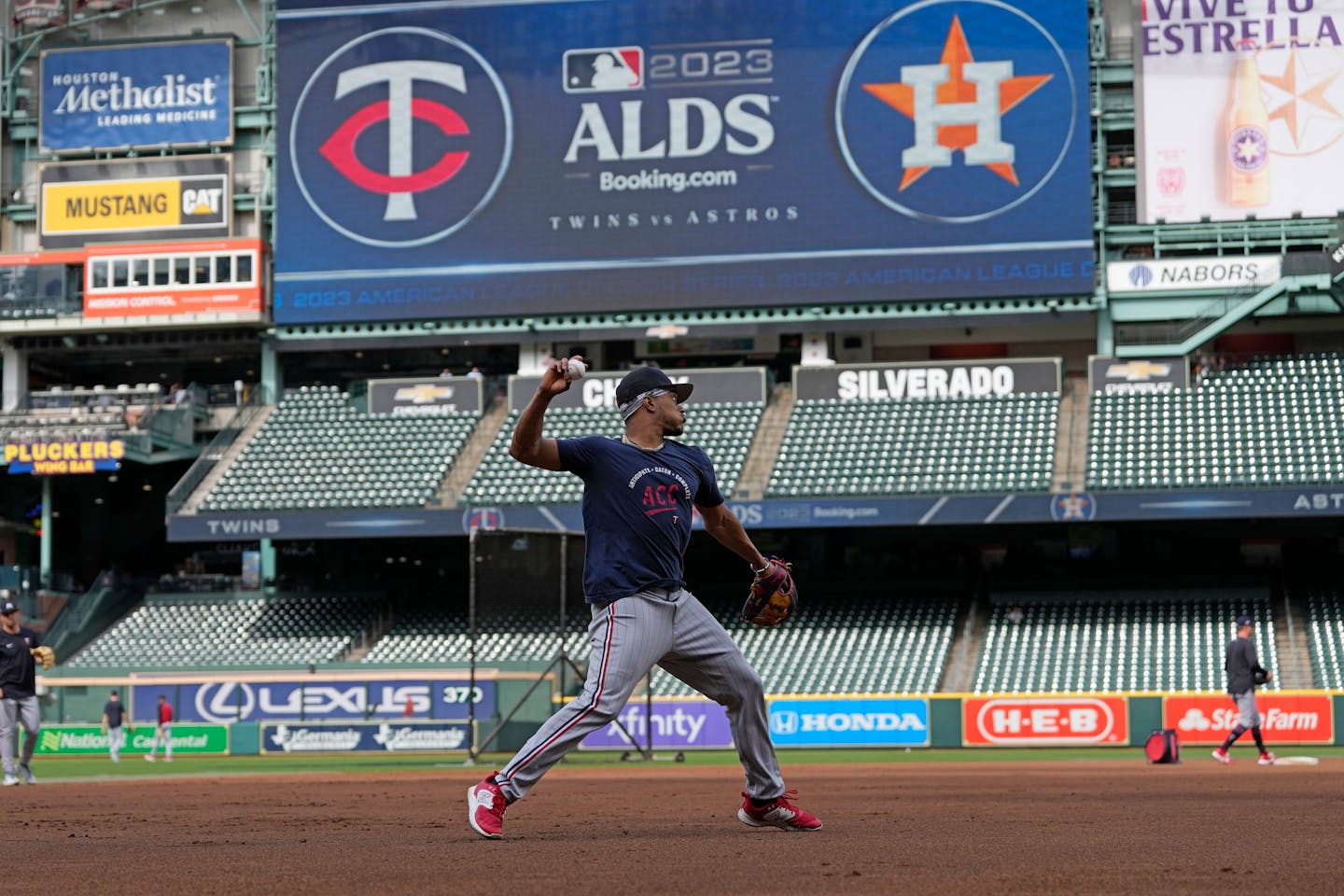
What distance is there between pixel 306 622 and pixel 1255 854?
1490 inches

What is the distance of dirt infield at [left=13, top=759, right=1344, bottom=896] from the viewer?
241 inches

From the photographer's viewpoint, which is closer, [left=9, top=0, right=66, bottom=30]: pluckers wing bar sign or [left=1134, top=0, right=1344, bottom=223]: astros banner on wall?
[left=1134, top=0, right=1344, bottom=223]: astros banner on wall

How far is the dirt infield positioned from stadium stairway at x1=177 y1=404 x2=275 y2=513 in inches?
1120

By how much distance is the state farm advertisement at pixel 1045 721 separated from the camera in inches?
1314

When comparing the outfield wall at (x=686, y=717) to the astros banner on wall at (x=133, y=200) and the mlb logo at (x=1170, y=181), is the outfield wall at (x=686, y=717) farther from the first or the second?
the astros banner on wall at (x=133, y=200)

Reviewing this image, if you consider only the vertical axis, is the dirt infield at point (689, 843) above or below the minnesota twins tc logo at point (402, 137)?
below

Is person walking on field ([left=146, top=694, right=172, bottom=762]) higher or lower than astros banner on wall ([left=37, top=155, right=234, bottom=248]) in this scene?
lower

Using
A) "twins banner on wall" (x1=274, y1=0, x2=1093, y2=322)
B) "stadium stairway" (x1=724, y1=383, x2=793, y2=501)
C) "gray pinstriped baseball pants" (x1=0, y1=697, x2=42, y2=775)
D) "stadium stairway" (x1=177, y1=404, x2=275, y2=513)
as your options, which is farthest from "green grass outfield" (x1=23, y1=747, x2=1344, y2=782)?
"twins banner on wall" (x1=274, y1=0, x2=1093, y2=322)

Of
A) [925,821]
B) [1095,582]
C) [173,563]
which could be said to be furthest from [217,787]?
[173,563]

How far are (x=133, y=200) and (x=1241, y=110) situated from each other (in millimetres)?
27788

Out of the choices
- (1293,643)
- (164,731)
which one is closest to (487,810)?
(164,731)

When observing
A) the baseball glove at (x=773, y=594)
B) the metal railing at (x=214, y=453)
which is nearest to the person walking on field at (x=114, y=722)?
the metal railing at (x=214, y=453)

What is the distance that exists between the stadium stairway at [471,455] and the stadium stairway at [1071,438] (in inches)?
535

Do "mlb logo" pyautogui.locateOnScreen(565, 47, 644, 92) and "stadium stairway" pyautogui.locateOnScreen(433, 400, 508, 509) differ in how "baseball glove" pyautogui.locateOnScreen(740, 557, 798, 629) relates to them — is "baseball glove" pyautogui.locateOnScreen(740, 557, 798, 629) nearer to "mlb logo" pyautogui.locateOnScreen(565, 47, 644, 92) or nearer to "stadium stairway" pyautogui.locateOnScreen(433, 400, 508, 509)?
"stadium stairway" pyautogui.locateOnScreen(433, 400, 508, 509)
